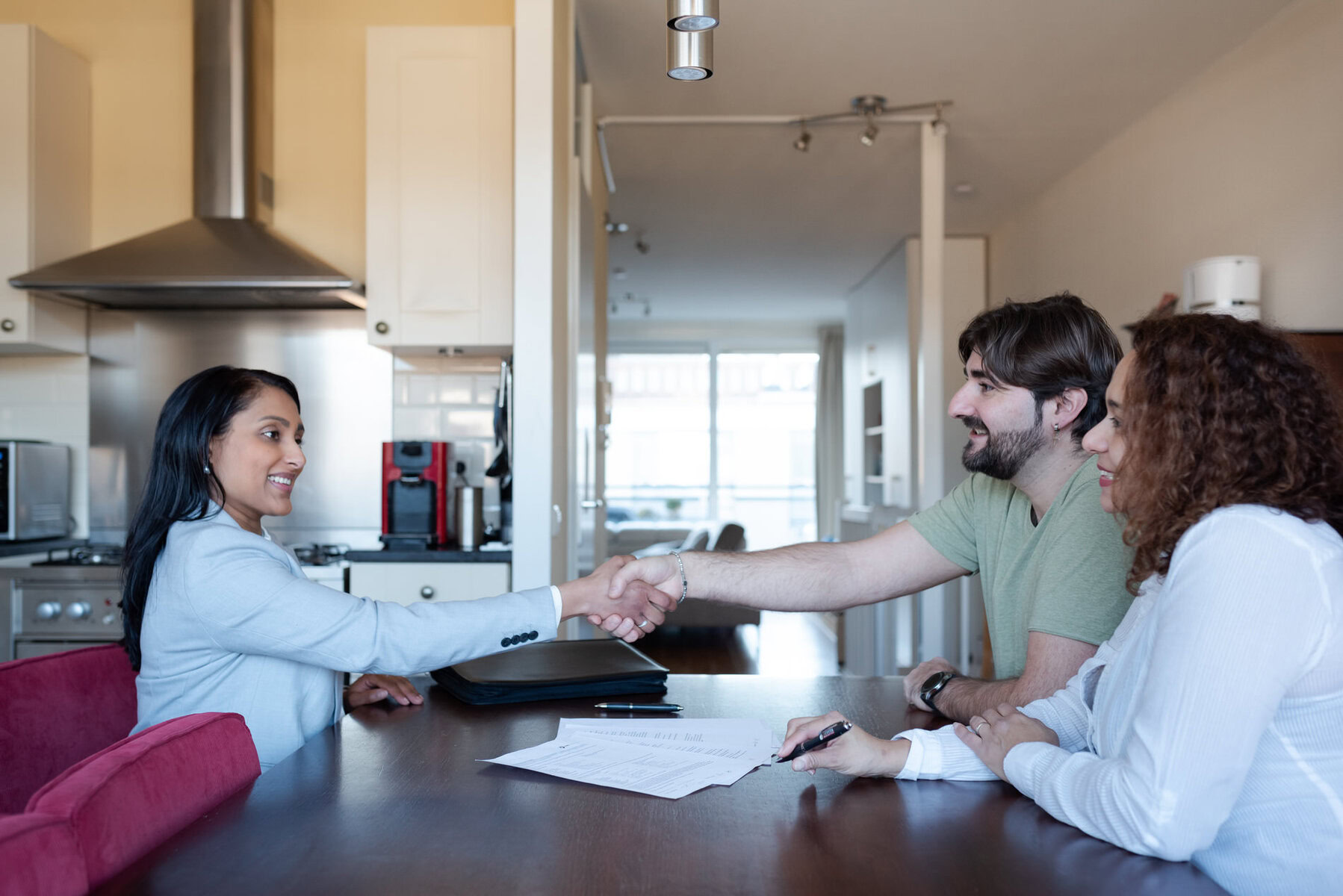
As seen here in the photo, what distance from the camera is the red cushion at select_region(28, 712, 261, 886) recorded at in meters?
0.81

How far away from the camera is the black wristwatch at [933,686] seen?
1515 millimetres

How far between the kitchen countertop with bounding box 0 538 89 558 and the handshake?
7.85 feet

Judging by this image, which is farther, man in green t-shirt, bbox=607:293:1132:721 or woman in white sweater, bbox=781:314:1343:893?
man in green t-shirt, bbox=607:293:1132:721

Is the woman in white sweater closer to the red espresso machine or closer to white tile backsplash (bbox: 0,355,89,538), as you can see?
the red espresso machine

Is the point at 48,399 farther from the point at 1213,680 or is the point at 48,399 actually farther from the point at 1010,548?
the point at 1213,680

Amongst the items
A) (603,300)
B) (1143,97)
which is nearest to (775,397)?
(603,300)

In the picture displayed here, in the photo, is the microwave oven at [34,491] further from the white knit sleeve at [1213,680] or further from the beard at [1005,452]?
the white knit sleeve at [1213,680]

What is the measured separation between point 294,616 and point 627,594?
597 mm

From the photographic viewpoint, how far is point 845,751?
114 cm

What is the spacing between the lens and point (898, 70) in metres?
3.97

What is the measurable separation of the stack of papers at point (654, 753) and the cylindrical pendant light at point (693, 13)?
0.97 meters

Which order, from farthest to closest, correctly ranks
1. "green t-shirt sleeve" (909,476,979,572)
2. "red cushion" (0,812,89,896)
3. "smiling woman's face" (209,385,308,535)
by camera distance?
"green t-shirt sleeve" (909,476,979,572) → "smiling woman's face" (209,385,308,535) → "red cushion" (0,812,89,896)

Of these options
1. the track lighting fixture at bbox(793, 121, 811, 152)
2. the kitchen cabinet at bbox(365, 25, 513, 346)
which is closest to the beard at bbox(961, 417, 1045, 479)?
the kitchen cabinet at bbox(365, 25, 513, 346)

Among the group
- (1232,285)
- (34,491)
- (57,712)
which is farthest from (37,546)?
(1232,285)
